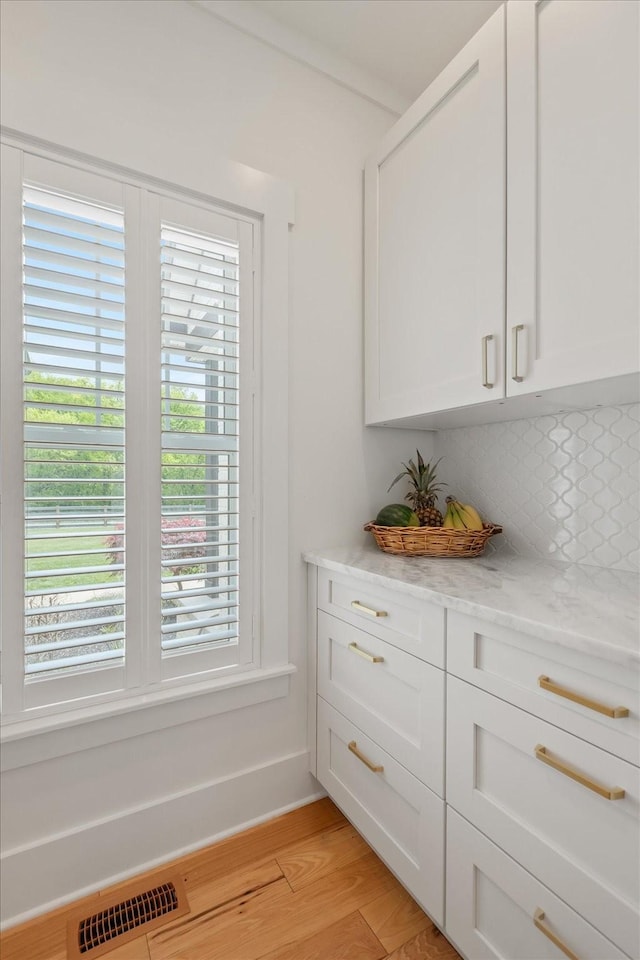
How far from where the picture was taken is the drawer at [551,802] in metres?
0.70

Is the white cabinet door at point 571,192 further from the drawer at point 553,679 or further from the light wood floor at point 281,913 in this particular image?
the light wood floor at point 281,913

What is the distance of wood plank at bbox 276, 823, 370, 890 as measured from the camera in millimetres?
1305

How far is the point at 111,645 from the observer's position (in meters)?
1.29

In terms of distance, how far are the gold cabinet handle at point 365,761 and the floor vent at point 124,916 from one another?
0.58 metres

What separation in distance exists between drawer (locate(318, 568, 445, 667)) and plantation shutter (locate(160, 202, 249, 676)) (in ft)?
1.03

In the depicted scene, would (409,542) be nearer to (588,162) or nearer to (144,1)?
(588,162)

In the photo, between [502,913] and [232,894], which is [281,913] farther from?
[502,913]

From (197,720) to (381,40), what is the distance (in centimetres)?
237

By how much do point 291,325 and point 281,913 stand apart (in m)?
1.71

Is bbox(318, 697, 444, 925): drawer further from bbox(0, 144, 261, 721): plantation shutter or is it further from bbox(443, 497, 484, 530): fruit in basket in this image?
bbox(443, 497, 484, 530): fruit in basket

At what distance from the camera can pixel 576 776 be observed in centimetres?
75

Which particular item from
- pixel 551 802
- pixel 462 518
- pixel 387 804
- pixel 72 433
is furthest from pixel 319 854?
pixel 72 433

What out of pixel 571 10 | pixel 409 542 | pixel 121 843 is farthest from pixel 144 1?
pixel 121 843

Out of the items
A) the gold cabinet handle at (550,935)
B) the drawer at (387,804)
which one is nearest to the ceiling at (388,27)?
the drawer at (387,804)
